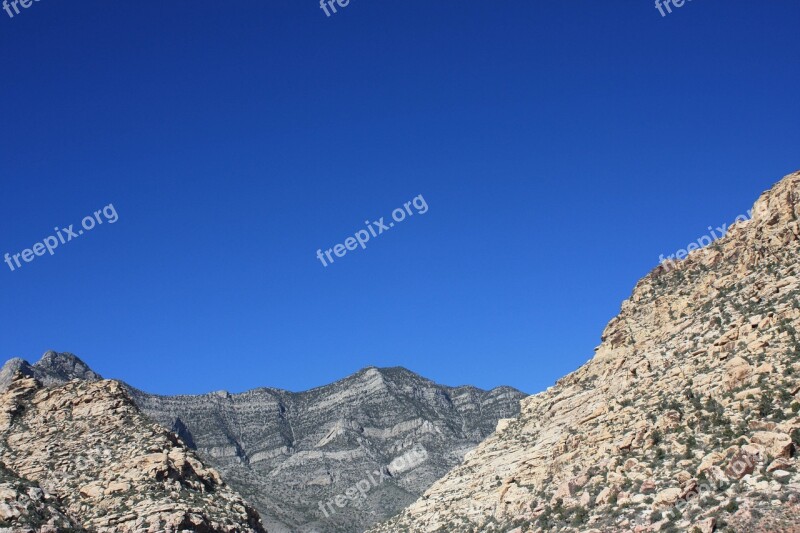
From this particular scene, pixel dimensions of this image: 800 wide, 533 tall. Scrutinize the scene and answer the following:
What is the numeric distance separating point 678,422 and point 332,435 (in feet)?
A: 391

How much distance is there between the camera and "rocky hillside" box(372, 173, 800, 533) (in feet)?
89.2

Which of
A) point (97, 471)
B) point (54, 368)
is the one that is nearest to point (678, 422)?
point (97, 471)

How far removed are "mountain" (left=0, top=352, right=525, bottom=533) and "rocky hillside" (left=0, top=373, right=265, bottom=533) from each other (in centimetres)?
4528

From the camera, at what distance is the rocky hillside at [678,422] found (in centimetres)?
2719

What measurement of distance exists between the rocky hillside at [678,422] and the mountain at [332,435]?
5278 centimetres

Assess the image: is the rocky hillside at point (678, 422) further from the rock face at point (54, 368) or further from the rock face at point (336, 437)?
the rock face at point (54, 368)

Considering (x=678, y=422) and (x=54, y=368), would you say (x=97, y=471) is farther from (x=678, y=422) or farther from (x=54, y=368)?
(x=54, y=368)

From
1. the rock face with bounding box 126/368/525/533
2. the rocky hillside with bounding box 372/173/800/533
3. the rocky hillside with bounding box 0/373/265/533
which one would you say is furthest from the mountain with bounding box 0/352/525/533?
the rocky hillside with bounding box 372/173/800/533

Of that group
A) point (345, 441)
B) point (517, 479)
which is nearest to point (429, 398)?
point (345, 441)

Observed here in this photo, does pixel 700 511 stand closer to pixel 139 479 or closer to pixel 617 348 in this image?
pixel 617 348

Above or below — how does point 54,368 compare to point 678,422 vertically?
above

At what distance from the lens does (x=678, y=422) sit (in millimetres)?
33250

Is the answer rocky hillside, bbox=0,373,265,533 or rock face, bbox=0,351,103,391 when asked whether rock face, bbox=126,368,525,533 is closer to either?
rock face, bbox=0,351,103,391

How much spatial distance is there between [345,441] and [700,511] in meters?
120
